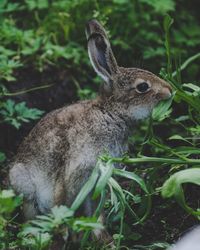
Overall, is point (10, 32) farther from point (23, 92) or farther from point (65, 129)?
point (65, 129)

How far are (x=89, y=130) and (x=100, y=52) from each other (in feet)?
2.08

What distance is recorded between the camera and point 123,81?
582 centimetres

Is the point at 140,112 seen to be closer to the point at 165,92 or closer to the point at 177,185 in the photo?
the point at 165,92

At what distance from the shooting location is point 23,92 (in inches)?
275

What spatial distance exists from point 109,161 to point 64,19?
342cm

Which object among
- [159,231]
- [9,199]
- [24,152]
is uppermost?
[9,199]

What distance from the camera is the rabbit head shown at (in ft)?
18.8

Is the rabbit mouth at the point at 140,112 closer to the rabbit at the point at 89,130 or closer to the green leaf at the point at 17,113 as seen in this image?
the rabbit at the point at 89,130

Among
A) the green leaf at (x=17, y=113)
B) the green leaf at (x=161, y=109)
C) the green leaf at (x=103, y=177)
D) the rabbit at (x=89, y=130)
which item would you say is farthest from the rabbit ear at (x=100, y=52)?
the green leaf at (x=103, y=177)

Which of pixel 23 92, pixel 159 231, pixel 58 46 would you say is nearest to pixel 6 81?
pixel 23 92

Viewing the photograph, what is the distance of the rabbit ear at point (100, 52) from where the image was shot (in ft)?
18.9

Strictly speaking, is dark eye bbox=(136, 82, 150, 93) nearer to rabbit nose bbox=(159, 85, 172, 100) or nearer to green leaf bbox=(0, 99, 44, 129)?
rabbit nose bbox=(159, 85, 172, 100)

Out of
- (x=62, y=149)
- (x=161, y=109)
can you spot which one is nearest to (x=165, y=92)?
(x=161, y=109)

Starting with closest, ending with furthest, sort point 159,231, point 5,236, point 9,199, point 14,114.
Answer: point 9,199
point 5,236
point 159,231
point 14,114
